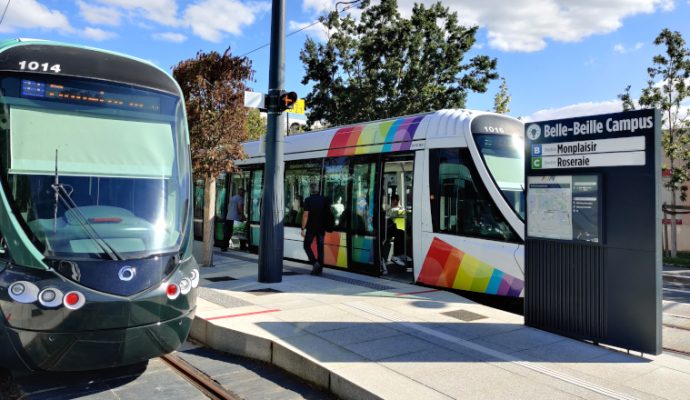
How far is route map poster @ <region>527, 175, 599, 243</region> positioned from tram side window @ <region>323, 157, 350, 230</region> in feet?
15.7

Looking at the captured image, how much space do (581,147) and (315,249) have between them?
6.47 metres

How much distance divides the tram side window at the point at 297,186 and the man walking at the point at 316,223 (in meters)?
1.44

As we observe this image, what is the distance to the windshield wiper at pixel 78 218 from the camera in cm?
457

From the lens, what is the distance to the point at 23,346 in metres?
4.14

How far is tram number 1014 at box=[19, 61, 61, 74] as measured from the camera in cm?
482

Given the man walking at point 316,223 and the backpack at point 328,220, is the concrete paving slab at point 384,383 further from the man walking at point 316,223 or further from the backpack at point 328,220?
the backpack at point 328,220


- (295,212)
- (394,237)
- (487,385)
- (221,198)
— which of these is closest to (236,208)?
(221,198)

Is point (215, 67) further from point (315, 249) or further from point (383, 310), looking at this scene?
point (383, 310)

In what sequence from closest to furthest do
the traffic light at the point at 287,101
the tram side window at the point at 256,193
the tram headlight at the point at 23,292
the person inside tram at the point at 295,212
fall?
the tram headlight at the point at 23,292, the traffic light at the point at 287,101, the person inside tram at the point at 295,212, the tram side window at the point at 256,193

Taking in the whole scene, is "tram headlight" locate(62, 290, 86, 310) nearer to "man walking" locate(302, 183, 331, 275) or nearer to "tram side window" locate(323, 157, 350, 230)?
"man walking" locate(302, 183, 331, 275)

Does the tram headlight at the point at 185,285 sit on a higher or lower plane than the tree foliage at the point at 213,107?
lower

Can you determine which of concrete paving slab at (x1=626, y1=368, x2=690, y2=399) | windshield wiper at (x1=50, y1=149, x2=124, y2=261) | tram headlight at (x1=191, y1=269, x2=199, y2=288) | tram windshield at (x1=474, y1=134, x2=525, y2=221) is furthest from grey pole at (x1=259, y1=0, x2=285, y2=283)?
concrete paving slab at (x1=626, y1=368, x2=690, y2=399)

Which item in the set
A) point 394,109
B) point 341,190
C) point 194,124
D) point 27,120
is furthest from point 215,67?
point 394,109

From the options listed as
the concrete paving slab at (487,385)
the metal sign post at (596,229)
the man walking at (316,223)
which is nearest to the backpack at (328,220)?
the man walking at (316,223)
